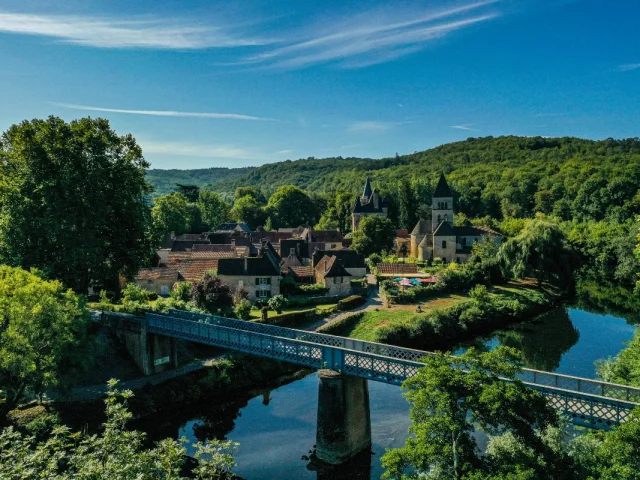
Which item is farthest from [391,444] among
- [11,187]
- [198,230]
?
[198,230]

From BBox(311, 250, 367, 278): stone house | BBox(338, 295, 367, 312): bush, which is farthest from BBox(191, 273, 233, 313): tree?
BBox(311, 250, 367, 278): stone house

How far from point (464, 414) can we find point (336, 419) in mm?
9079

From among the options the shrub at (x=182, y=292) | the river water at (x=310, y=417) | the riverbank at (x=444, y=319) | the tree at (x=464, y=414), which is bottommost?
the river water at (x=310, y=417)

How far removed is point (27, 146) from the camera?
29.2 m

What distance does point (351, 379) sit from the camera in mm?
21531

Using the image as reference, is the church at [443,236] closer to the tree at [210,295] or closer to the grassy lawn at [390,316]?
the grassy lawn at [390,316]

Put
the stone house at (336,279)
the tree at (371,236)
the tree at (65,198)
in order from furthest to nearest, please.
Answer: the tree at (371,236)
the stone house at (336,279)
the tree at (65,198)

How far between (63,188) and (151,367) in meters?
11.3

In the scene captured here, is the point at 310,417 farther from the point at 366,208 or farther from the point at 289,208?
the point at 289,208

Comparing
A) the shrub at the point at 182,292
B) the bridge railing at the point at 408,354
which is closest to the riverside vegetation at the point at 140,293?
the shrub at the point at 182,292

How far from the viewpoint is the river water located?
2109 cm

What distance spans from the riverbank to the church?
15912 millimetres

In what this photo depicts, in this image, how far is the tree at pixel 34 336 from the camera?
20.0 metres

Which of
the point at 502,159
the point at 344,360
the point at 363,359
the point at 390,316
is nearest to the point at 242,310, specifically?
the point at 390,316
